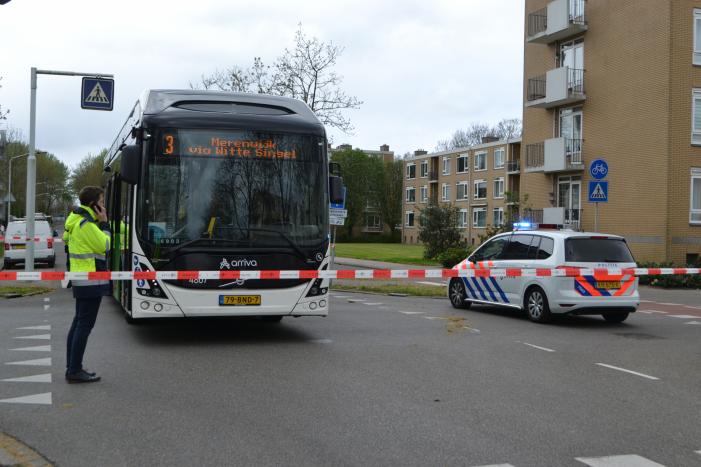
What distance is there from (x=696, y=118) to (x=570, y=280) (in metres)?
17.7

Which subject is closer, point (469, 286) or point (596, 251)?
point (596, 251)

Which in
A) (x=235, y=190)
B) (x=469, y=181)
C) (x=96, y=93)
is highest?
(x=469, y=181)

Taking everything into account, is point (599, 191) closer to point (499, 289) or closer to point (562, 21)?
point (499, 289)

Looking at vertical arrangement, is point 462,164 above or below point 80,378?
above

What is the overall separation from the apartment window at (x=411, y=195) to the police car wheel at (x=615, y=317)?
70.0m

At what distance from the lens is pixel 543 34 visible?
3269cm

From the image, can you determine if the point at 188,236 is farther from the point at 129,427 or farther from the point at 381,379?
the point at 129,427

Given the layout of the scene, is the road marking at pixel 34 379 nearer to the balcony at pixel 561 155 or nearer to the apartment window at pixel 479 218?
the balcony at pixel 561 155

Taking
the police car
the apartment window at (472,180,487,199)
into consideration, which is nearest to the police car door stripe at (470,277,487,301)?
the police car

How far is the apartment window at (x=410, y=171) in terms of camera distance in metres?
84.0

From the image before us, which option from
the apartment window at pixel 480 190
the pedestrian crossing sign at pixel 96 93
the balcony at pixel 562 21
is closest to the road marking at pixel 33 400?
the pedestrian crossing sign at pixel 96 93

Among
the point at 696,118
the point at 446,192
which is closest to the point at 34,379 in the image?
the point at 696,118

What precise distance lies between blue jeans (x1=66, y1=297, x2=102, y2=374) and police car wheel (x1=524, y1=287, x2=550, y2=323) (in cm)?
803

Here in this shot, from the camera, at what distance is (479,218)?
7175cm
